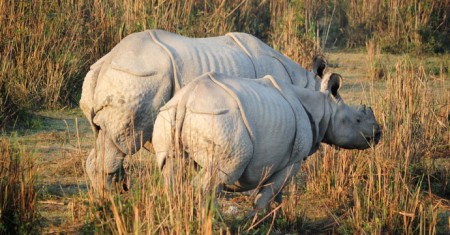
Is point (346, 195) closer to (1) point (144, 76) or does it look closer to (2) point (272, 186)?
(2) point (272, 186)

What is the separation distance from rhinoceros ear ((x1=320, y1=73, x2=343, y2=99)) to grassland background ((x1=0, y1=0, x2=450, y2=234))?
613mm

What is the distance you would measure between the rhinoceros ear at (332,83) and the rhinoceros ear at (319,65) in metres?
1.14

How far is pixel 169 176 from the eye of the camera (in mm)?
6344

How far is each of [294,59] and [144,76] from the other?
4.07m

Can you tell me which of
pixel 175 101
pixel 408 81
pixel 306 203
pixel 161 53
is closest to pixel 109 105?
pixel 161 53

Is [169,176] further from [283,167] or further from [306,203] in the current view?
[306,203]

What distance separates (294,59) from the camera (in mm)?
11328

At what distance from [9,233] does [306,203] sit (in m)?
2.64

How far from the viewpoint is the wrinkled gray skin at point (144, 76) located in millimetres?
7504

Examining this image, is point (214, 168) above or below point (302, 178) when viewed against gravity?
above

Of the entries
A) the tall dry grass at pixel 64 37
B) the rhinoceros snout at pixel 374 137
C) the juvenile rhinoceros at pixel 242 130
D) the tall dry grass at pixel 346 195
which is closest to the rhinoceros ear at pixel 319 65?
the tall dry grass at pixel 346 195

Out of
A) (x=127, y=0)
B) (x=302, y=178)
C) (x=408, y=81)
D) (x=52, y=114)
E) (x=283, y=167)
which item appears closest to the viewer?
(x=283, y=167)

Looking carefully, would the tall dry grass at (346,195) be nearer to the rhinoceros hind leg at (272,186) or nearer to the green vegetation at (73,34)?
the rhinoceros hind leg at (272,186)

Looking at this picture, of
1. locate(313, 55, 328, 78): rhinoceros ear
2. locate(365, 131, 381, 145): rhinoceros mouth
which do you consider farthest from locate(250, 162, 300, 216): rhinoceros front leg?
locate(313, 55, 328, 78): rhinoceros ear
